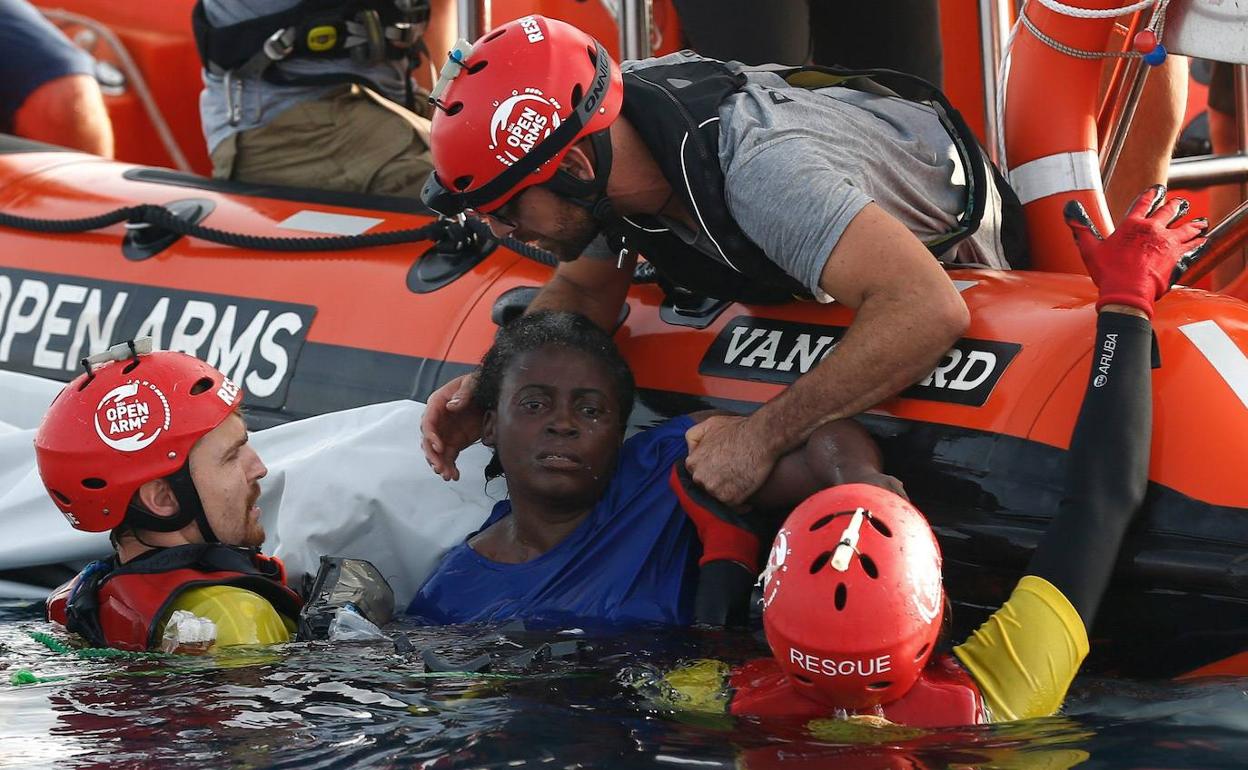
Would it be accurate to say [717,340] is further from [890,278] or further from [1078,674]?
[1078,674]

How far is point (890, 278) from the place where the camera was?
3055mm

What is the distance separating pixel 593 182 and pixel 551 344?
454 mm

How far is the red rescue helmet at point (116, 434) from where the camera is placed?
3.32m

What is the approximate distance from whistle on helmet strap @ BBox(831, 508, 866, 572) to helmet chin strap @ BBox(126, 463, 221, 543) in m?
1.47

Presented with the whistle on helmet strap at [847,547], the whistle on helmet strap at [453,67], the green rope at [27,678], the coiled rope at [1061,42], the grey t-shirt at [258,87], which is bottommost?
the green rope at [27,678]

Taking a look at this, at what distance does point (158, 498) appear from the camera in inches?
133

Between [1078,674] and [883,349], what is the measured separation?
689 mm

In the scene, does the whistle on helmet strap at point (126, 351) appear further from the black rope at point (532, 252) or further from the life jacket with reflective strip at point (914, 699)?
the life jacket with reflective strip at point (914, 699)

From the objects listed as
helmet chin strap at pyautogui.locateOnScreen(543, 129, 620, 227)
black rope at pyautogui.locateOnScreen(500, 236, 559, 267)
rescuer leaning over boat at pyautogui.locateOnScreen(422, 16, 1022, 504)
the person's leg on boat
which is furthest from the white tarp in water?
the person's leg on boat

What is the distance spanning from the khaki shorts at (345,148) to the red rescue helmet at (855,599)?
2.83m

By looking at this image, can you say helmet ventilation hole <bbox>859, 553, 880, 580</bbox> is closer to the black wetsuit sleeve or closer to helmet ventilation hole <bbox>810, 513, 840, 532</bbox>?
helmet ventilation hole <bbox>810, 513, 840, 532</bbox>

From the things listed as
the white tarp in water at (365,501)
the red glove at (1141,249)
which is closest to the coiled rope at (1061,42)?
the red glove at (1141,249)

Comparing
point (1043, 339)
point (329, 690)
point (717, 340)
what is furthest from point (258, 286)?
point (1043, 339)

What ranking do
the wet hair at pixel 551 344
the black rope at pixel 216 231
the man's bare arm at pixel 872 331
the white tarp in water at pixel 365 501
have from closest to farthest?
the man's bare arm at pixel 872 331
the wet hair at pixel 551 344
the white tarp in water at pixel 365 501
the black rope at pixel 216 231
